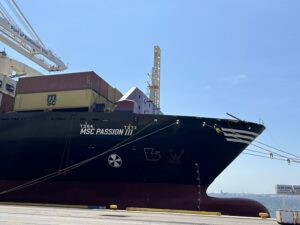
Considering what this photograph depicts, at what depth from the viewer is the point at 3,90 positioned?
27.2 meters

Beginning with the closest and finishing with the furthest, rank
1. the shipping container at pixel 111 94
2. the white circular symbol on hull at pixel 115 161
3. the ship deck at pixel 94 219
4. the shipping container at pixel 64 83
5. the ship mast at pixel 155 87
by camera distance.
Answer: the ship deck at pixel 94 219, the white circular symbol on hull at pixel 115 161, the shipping container at pixel 64 83, the shipping container at pixel 111 94, the ship mast at pixel 155 87

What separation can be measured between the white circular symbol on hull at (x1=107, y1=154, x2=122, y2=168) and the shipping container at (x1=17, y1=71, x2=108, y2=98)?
5433mm

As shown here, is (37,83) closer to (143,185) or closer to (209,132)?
(143,185)

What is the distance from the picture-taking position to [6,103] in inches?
1092

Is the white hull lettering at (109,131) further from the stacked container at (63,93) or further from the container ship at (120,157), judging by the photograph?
the stacked container at (63,93)

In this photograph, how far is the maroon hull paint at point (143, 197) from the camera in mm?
21188

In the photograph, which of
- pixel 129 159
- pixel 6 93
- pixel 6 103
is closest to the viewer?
pixel 129 159

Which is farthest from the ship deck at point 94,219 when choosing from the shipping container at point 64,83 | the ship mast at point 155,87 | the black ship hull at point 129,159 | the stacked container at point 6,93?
the ship mast at point 155,87

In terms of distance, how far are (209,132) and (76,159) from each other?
8981 millimetres

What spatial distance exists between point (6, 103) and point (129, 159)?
40.9 ft

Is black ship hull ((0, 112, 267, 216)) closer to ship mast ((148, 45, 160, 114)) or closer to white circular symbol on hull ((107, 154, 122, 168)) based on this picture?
white circular symbol on hull ((107, 154, 122, 168))

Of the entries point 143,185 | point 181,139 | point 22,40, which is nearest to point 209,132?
point 181,139

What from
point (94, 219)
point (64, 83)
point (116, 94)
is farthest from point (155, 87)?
point (94, 219)

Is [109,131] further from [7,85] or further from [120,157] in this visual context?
[7,85]
